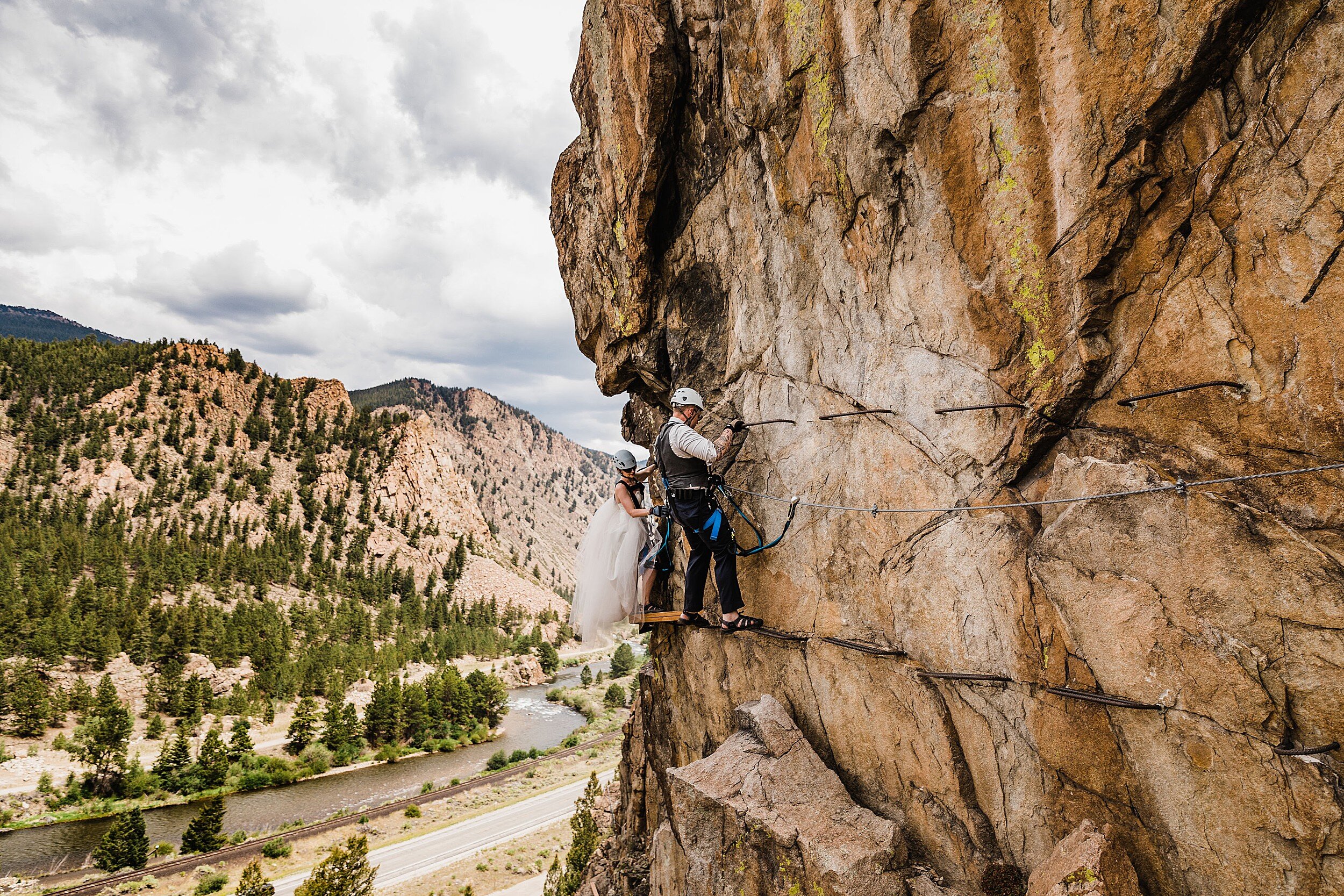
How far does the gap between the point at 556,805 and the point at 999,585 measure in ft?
140

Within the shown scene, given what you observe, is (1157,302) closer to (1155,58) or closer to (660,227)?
(1155,58)

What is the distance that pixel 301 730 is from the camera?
4941 cm

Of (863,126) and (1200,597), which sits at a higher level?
(863,126)

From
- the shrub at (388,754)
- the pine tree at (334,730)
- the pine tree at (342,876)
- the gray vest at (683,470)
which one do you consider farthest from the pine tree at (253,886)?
the shrub at (388,754)

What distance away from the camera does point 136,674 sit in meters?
52.4

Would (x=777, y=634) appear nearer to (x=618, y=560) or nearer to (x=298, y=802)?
(x=618, y=560)

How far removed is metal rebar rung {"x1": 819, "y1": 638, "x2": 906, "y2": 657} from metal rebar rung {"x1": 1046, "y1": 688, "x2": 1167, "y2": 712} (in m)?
1.35

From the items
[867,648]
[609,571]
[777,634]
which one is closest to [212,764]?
[609,571]

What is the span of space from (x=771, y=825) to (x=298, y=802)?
162ft

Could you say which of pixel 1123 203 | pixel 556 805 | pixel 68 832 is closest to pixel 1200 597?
pixel 1123 203

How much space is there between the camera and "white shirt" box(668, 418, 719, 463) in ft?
22.5

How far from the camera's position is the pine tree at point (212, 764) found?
138 feet

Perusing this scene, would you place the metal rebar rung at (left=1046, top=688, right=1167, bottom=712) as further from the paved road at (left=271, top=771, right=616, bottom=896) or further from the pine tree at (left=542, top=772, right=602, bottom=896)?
the paved road at (left=271, top=771, right=616, bottom=896)

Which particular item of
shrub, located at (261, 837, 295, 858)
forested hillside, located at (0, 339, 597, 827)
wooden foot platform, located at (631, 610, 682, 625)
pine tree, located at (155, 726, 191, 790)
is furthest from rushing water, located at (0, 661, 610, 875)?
wooden foot platform, located at (631, 610, 682, 625)
